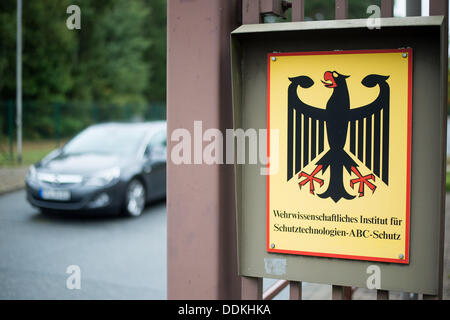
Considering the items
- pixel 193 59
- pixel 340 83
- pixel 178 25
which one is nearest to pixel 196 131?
pixel 193 59

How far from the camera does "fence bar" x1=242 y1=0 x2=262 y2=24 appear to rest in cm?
206

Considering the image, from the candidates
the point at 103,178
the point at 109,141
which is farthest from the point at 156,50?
the point at 103,178

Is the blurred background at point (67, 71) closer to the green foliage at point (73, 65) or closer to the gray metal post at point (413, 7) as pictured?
the green foliage at point (73, 65)

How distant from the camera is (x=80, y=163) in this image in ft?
29.9

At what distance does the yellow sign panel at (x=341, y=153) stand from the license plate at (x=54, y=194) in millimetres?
7102

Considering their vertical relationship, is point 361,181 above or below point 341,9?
below

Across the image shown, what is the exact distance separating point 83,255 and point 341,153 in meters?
5.47

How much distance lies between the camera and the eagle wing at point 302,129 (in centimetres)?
198

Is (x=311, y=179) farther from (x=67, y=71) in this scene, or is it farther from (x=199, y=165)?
(x=67, y=71)

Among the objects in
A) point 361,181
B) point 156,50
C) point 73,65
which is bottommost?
point 361,181

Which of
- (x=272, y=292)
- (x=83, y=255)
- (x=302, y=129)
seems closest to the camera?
(x=302, y=129)

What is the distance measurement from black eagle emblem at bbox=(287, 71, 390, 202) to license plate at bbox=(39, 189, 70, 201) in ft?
23.6

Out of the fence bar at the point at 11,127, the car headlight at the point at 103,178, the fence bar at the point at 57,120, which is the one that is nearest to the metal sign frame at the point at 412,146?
the car headlight at the point at 103,178

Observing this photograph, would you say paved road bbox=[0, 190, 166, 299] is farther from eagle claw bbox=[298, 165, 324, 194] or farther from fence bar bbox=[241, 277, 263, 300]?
eagle claw bbox=[298, 165, 324, 194]
